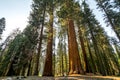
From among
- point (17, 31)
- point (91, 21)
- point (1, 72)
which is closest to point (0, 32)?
point (17, 31)

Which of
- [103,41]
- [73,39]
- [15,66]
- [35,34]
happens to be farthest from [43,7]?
[103,41]

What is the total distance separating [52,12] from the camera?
2211cm

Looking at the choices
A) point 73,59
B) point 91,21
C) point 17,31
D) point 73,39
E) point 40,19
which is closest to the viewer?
point 73,59

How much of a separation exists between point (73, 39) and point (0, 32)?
23.1 m

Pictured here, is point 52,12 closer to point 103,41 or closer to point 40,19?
point 40,19

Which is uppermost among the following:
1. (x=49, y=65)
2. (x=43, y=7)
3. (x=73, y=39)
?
(x=43, y=7)

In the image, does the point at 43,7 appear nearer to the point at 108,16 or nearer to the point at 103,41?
the point at 108,16

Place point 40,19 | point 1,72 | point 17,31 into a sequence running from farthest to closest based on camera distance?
1. point 17,31
2. point 1,72
3. point 40,19

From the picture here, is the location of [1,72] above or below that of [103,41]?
below

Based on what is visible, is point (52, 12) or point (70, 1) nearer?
point (70, 1)

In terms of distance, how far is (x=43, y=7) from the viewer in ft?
73.0

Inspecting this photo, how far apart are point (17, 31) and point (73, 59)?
90.1 feet

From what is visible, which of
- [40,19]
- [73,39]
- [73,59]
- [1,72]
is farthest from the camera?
[1,72]

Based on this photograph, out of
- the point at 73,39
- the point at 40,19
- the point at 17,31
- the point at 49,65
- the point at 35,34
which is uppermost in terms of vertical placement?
the point at 17,31
